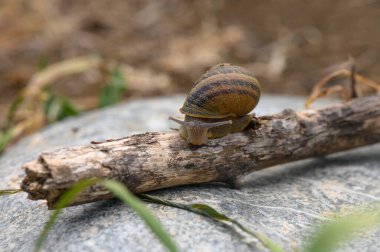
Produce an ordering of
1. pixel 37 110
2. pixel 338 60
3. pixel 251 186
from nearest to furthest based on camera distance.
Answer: pixel 251 186 < pixel 37 110 < pixel 338 60

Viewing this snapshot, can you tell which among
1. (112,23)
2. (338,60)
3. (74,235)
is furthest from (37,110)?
(338,60)

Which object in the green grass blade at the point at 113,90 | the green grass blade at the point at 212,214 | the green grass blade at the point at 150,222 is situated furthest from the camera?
the green grass blade at the point at 113,90

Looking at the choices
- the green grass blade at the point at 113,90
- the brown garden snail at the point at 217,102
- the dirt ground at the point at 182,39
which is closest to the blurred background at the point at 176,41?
the dirt ground at the point at 182,39

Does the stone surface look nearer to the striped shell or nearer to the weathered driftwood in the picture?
the weathered driftwood

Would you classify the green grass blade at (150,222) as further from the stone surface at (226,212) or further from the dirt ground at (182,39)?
the dirt ground at (182,39)

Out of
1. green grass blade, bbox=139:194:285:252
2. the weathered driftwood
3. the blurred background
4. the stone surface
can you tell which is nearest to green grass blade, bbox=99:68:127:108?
the blurred background

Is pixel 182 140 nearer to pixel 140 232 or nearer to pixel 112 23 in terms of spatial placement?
pixel 140 232

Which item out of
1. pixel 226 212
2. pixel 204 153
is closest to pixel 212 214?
pixel 226 212
